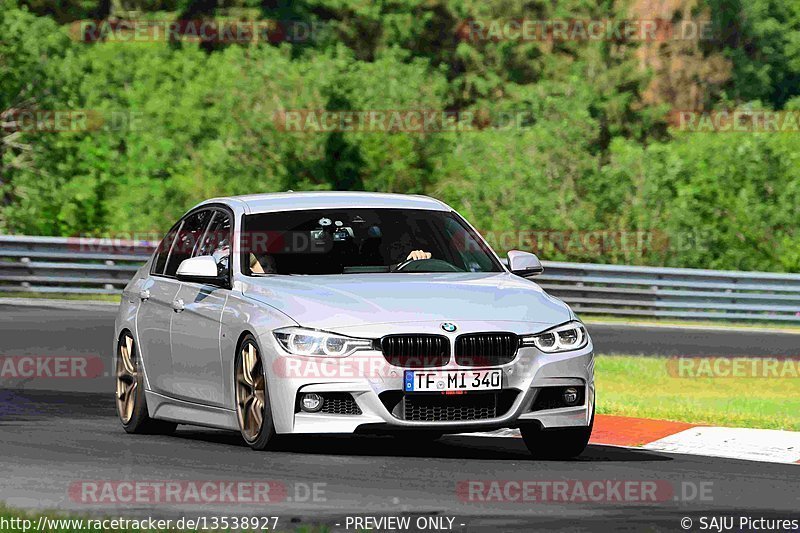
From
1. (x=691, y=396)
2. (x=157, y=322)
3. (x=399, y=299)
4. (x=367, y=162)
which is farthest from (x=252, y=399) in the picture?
(x=367, y=162)

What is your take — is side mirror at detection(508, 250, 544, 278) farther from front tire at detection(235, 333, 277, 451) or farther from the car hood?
front tire at detection(235, 333, 277, 451)

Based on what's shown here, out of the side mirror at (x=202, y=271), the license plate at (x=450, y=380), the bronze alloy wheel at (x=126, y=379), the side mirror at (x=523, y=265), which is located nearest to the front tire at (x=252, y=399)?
the side mirror at (x=202, y=271)

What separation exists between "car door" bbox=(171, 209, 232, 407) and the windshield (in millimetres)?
248

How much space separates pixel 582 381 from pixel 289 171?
37934mm

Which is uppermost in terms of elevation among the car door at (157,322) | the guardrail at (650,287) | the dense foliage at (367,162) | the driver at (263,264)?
the driver at (263,264)

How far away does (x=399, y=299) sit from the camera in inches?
447

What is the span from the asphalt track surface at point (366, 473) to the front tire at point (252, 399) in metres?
0.12

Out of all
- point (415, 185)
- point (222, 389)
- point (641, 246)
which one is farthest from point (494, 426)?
point (415, 185)

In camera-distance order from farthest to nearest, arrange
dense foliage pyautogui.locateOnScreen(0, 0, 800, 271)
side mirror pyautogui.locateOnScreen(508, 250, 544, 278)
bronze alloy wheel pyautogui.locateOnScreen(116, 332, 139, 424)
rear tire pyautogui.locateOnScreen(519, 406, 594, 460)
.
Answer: dense foliage pyautogui.locateOnScreen(0, 0, 800, 271)
bronze alloy wheel pyautogui.locateOnScreen(116, 332, 139, 424)
side mirror pyautogui.locateOnScreen(508, 250, 544, 278)
rear tire pyautogui.locateOnScreen(519, 406, 594, 460)

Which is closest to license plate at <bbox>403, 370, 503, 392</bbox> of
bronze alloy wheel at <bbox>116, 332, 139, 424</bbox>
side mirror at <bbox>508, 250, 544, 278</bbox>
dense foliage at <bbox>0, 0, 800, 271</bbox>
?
side mirror at <bbox>508, 250, 544, 278</bbox>

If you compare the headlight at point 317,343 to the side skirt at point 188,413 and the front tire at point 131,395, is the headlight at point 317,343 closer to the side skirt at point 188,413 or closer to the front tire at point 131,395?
the side skirt at point 188,413

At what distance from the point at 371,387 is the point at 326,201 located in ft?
7.00

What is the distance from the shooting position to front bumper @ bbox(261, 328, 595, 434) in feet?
36.1

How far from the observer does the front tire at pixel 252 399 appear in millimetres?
11328
